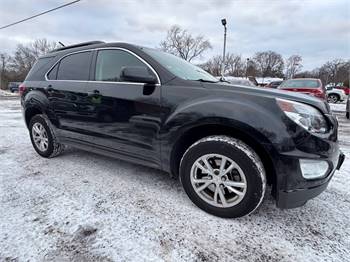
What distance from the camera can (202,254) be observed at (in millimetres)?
1675

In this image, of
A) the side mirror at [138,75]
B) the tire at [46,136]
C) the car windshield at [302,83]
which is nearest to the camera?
the side mirror at [138,75]

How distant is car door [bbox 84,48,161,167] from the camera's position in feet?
7.78

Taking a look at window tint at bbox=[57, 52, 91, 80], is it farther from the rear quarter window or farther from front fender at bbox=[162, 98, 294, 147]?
front fender at bbox=[162, 98, 294, 147]

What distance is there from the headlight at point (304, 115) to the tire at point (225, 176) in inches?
17.1

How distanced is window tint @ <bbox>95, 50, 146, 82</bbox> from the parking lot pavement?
4.24ft

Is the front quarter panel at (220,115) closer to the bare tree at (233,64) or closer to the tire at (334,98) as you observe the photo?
the tire at (334,98)

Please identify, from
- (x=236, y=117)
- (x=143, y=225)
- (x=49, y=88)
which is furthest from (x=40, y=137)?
(x=236, y=117)

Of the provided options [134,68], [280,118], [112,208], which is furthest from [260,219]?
[134,68]

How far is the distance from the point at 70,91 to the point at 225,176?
7.56ft

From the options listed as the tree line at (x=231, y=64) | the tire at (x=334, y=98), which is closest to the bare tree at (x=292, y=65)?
the tree line at (x=231, y=64)

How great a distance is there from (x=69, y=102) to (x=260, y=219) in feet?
8.92

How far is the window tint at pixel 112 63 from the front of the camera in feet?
A: 8.53

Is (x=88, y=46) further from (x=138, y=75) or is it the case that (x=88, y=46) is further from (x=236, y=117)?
(x=236, y=117)

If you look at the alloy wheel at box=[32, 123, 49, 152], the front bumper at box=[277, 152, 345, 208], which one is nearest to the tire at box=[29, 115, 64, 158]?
the alloy wheel at box=[32, 123, 49, 152]
